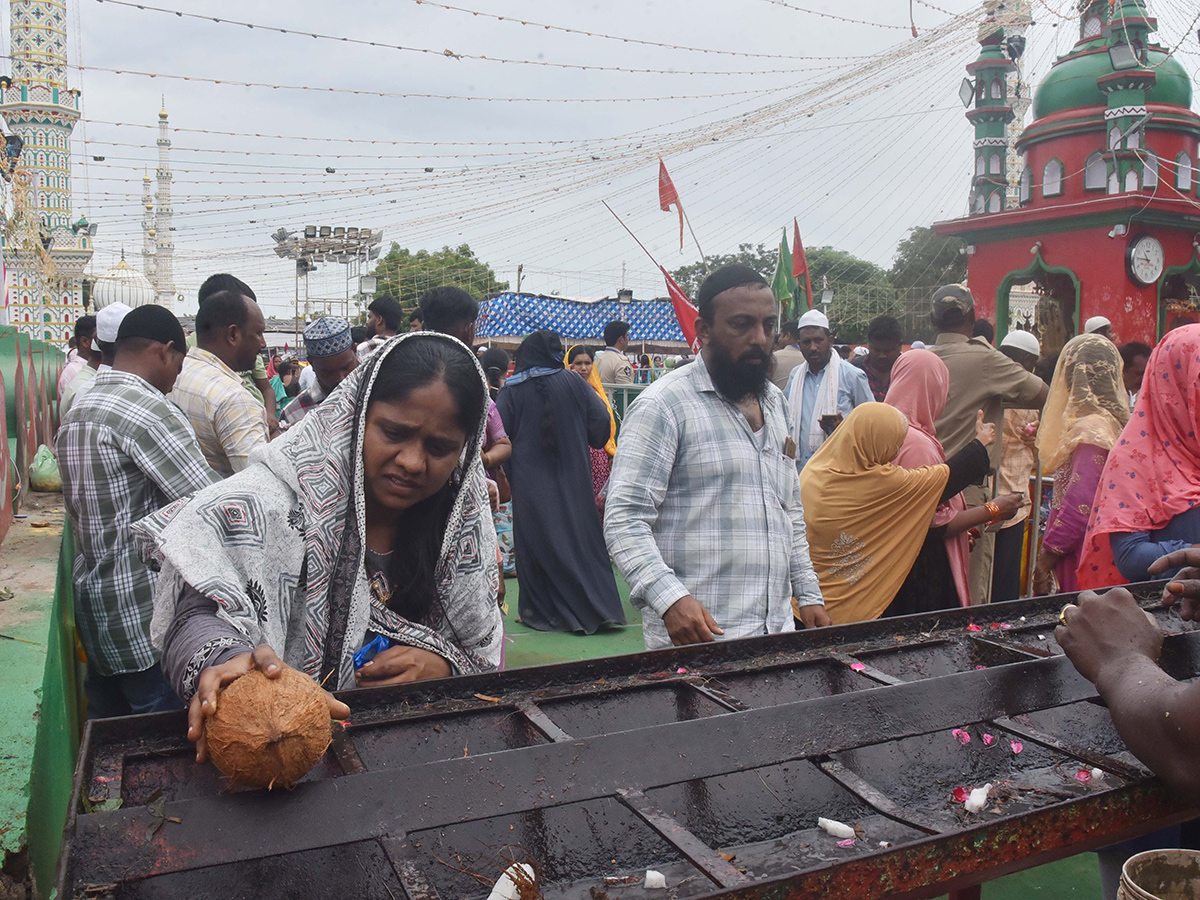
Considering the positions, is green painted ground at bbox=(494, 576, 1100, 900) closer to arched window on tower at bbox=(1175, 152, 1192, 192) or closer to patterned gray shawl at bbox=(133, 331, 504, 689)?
patterned gray shawl at bbox=(133, 331, 504, 689)

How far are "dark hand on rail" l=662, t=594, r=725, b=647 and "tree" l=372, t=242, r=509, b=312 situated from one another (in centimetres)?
3744

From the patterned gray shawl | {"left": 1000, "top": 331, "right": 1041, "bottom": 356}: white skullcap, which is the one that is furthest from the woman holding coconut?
{"left": 1000, "top": 331, "right": 1041, "bottom": 356}: white skullcap

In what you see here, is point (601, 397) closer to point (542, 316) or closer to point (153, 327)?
point (153, 327)

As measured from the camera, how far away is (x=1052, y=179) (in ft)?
51.8

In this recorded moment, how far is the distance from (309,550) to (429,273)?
129 feet

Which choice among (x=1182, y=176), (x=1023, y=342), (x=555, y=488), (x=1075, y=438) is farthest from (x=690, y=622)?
(x=1182, y=176)

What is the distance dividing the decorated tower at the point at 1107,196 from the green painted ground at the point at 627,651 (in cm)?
1137

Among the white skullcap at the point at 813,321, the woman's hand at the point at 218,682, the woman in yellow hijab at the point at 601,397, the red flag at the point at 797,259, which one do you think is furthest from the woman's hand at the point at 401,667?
the red flag at the point at 797,259

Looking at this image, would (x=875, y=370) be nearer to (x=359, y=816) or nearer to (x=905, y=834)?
(x=905, y=834)

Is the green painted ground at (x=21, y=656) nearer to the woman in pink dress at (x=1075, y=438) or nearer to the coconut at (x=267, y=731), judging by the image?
the coconut at (x=267, y=731)

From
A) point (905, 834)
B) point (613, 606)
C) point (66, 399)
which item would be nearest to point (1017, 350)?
point (613, 606)

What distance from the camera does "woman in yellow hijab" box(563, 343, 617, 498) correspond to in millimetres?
7398

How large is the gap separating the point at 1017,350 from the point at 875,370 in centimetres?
102

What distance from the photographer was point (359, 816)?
4.19ft
